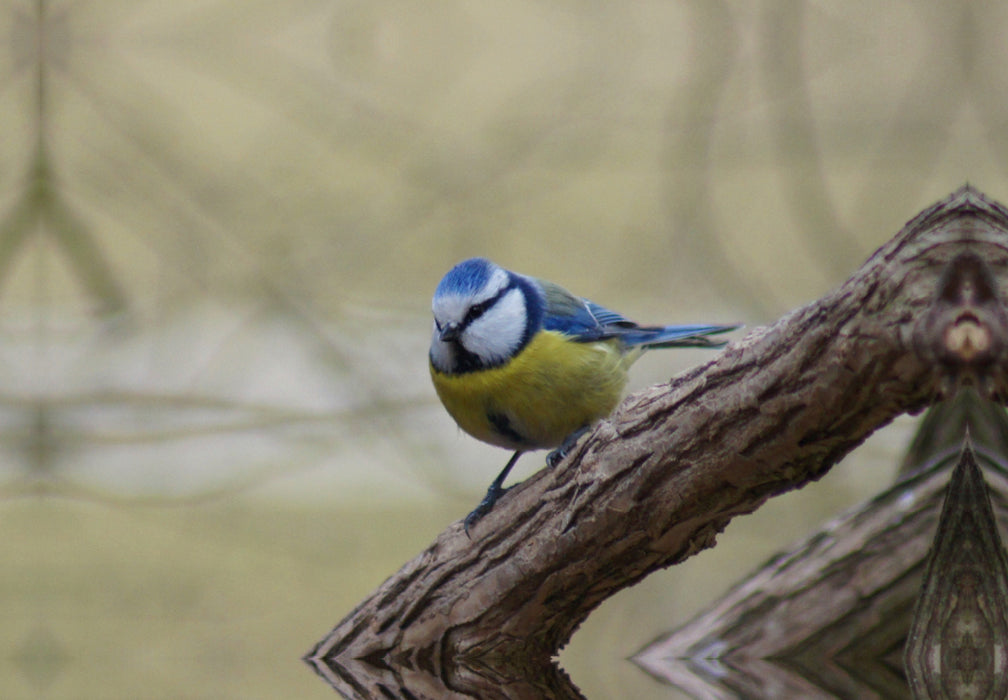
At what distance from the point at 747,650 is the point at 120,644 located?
126cm

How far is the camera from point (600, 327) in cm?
167

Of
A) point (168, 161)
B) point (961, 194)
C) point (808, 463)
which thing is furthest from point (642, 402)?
point (168, 161)

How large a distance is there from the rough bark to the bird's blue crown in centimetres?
32

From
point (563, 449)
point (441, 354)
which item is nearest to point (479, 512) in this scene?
point (563, 449)

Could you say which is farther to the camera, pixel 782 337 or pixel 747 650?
pixel 747 650

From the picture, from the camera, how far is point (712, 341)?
5.16 feet

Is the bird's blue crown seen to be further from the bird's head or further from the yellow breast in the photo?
the yellow breast

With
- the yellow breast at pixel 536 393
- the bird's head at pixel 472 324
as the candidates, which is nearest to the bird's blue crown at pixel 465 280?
the bird's head at pixel 472 324

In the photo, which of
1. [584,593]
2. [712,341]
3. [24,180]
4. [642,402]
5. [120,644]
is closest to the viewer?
[642,402]

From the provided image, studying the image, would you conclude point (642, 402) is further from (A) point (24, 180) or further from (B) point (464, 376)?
(A) point (24, 180)

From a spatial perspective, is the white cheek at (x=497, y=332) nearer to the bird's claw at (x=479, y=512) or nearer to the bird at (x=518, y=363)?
the bird at (x=518, y=363)

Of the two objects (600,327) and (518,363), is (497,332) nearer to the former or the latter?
(518,363)

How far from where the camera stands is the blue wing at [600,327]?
1.60 meters

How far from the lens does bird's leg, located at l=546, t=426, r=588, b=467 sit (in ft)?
4.96
